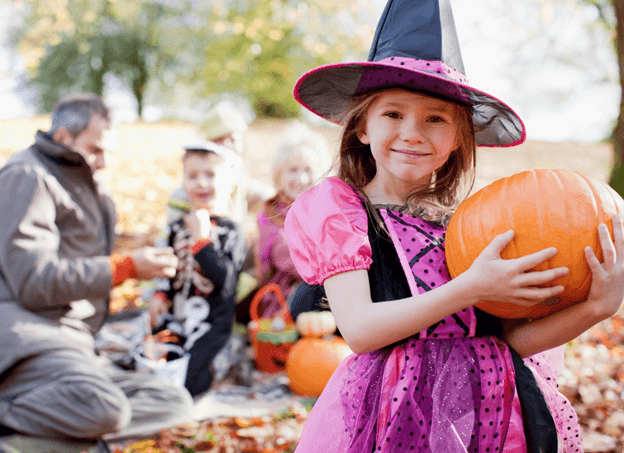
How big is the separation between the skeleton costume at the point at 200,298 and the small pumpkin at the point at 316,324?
715 millimetres

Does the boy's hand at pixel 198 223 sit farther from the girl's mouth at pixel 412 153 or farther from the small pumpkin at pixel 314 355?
the girl's mouth at pixel 412 153

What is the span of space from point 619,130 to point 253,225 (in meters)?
6.47

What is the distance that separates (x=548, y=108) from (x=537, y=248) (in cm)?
1788

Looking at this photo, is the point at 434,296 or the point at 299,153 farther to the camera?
the point at 299,153

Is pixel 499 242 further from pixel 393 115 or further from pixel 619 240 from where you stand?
pixel 393 115

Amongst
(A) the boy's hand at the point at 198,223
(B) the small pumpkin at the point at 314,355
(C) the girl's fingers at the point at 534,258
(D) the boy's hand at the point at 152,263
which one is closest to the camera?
(C) the girl's fingers at the point at 534,258

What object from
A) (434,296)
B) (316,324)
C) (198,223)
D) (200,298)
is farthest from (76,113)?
(434,296)

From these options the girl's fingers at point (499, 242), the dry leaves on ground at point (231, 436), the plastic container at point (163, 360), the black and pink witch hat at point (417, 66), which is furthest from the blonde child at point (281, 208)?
the girl's fingers at point (499, 242)

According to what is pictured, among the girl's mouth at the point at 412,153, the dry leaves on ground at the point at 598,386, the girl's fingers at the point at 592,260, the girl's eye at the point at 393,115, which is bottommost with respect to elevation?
the dry leaves on ground at the point at 598,386

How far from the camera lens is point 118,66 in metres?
27.5

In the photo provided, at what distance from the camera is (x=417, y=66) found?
1.62 m

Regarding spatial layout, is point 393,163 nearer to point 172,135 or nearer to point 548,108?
point 172,135

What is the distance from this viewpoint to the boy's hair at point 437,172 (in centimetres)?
187

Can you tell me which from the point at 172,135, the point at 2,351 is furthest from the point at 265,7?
the point at 2,351
